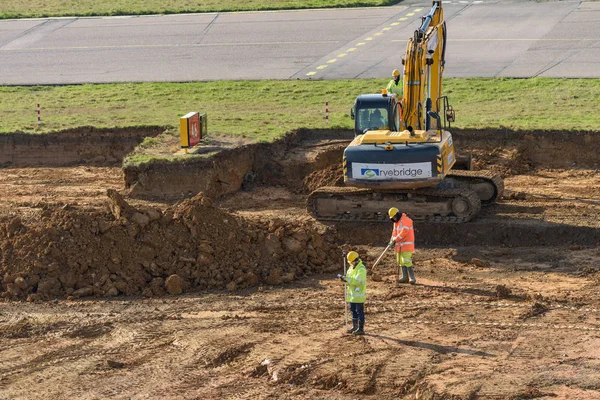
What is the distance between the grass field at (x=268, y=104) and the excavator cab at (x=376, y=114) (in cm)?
392

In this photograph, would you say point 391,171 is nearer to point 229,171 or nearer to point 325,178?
point 325,178

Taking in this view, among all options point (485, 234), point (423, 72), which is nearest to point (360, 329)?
point (485, 234)

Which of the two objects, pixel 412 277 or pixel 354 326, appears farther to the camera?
pixel 412 277

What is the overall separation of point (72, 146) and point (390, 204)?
384 inches

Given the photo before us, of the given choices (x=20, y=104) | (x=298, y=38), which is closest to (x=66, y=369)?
(x=20, y=104)

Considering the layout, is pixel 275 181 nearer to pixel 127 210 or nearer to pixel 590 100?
pixel 127 210

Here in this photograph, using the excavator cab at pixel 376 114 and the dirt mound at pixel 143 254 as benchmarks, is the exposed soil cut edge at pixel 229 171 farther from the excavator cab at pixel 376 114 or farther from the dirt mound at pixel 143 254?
the dirt mound at pixel 143 254

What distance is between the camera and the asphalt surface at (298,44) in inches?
1264

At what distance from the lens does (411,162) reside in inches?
811

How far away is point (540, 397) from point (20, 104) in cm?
2165

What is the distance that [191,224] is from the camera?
19.5 metres

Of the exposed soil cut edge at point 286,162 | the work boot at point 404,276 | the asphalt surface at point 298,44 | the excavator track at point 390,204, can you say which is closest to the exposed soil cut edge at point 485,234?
the excavator track at point 390,204

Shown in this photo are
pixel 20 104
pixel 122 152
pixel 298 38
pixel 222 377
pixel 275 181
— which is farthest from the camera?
pixel 298 38

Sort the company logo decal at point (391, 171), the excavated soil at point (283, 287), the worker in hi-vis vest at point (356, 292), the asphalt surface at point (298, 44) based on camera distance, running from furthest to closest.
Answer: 1. the asphalt surface at point (298, 44)
2. the company logo decal at point (391, 171)
3. the worker in hi-vis vest at point (356, 292)
4. the excavated soil at point (283, 287)
